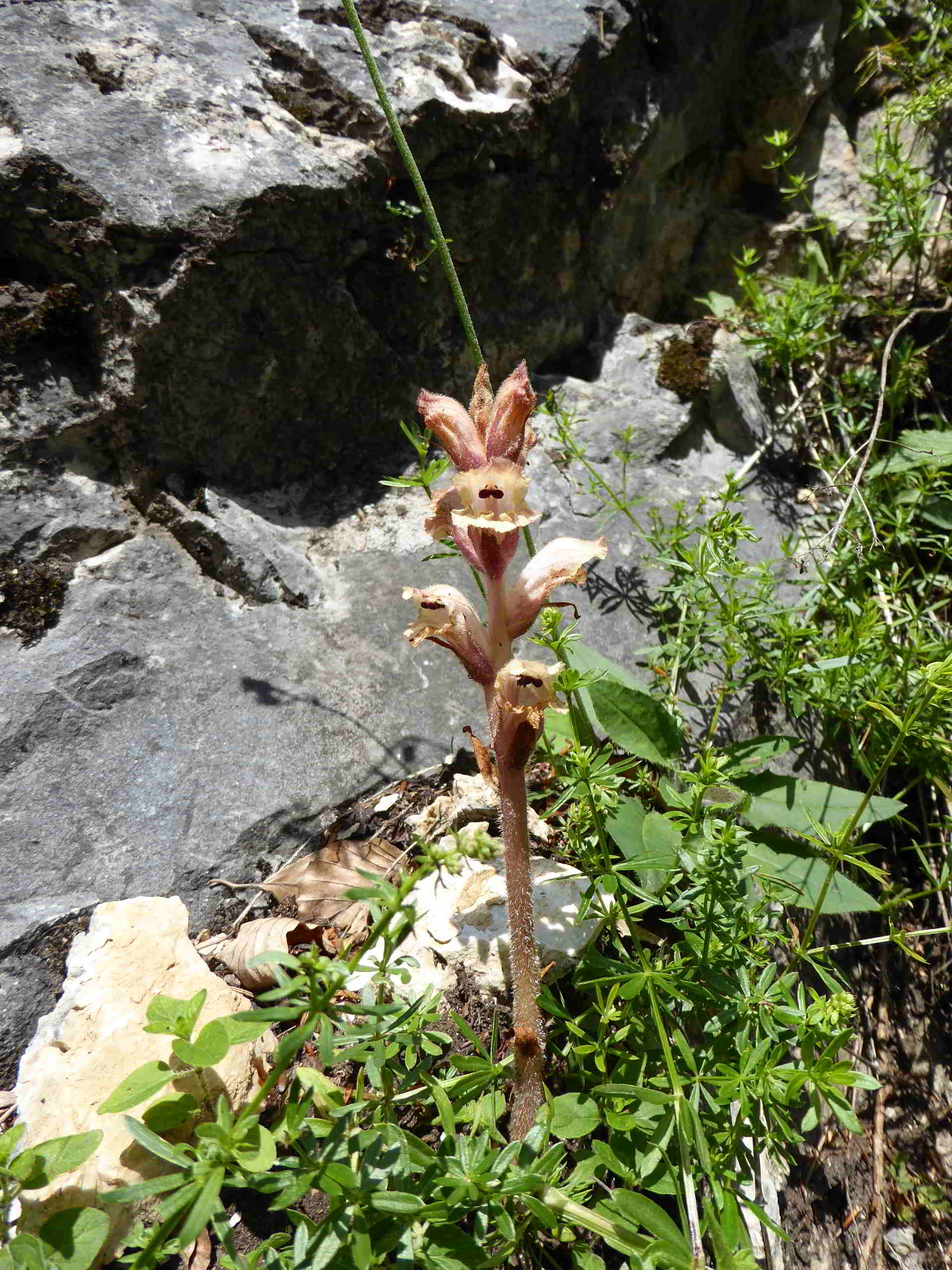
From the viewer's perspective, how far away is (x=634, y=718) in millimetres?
2473

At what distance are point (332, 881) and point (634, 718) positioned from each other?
3.28 feet

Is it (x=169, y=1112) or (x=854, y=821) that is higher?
(x=854, y=821)

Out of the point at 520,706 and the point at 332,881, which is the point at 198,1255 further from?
the point at 520,706

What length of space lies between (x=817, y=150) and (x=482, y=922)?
399cm

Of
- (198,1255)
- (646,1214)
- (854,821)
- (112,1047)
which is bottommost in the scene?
(198,1255)

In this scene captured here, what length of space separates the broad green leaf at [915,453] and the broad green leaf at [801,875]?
59.5 inches

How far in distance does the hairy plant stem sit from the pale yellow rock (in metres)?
0.62

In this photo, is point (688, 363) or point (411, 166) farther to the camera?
point (688, 363)

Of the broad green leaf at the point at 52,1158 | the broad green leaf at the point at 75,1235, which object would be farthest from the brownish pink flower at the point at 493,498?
the broad green leaf at the point at 75,1235

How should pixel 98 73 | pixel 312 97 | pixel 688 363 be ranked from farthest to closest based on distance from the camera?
1. pixel 688 363
2. pixel 312 97
3. pixel 98 73

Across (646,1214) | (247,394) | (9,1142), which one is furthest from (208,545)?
(646,1214)

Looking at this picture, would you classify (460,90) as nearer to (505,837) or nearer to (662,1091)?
(505,837)

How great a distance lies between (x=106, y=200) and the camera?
2.49m

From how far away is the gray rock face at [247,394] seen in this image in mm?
2396
